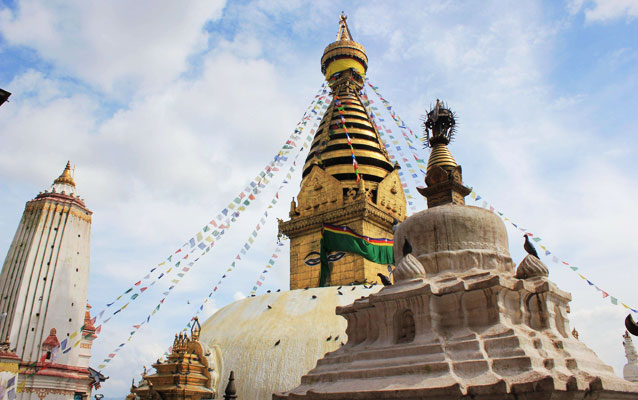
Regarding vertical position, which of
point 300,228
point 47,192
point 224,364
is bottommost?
point 224,364

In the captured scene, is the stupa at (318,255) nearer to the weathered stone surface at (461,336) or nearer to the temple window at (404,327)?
the weathered stone surface at (461,336)

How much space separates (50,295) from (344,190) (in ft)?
51.0

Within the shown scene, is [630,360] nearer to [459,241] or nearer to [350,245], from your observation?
[350,245]

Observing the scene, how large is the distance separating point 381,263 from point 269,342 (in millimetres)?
6437

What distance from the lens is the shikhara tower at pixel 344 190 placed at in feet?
60.0

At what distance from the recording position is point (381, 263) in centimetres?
Answer: 1777

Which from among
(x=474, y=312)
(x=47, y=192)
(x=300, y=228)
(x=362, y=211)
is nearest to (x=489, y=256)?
(x=474, y=312)

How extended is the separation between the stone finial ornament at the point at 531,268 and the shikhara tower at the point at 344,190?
8.15 metres

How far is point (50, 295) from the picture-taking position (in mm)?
23438

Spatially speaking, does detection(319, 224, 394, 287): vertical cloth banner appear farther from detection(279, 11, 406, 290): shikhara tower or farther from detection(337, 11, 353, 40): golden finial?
detection(337, 11, 353, 40): golden finial

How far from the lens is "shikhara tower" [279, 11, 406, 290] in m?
18.3

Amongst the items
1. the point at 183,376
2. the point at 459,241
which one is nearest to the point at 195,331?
the point at 183,376

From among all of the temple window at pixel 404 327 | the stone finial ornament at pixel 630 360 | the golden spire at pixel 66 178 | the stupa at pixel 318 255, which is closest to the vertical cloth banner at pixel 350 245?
the stupa at pixel 318 255

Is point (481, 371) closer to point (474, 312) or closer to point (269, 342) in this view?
point (474, 312)
